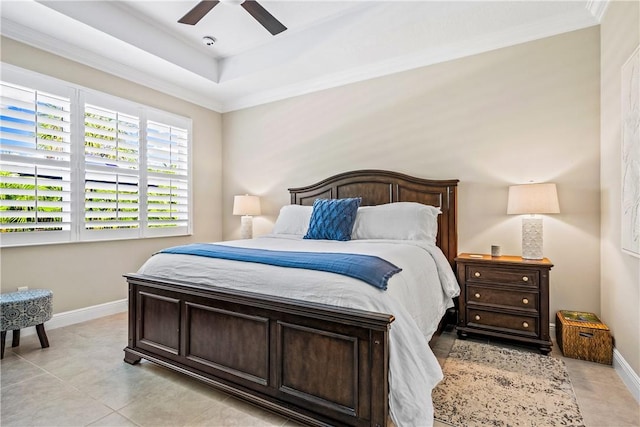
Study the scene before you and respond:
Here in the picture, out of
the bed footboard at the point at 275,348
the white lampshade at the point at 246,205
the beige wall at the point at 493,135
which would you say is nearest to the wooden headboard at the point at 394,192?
the beige wall at the point at 493,135

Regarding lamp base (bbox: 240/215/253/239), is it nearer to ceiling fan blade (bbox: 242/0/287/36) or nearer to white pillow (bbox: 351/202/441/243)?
white pillow (bbox: 351/202/441/243)

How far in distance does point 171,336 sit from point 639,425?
8.93 feet

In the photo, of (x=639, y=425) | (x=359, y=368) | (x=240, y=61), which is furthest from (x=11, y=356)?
(x=639, y=425)

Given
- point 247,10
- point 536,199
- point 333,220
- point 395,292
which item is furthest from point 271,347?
point 247,10

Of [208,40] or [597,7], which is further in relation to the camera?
[208,40]

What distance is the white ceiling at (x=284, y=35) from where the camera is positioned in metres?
2.80

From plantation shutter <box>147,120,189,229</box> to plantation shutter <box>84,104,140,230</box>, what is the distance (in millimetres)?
176

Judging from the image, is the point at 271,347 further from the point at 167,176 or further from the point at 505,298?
the point at 167,176

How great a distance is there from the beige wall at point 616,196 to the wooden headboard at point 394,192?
115 cm

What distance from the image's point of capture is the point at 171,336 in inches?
86.3

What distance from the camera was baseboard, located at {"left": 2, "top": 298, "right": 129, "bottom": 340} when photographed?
10.1 ft

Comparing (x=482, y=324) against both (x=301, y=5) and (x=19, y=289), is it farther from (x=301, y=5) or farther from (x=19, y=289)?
(x=19, y=289)

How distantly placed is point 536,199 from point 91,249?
170 inches

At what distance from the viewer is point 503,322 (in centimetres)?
270
